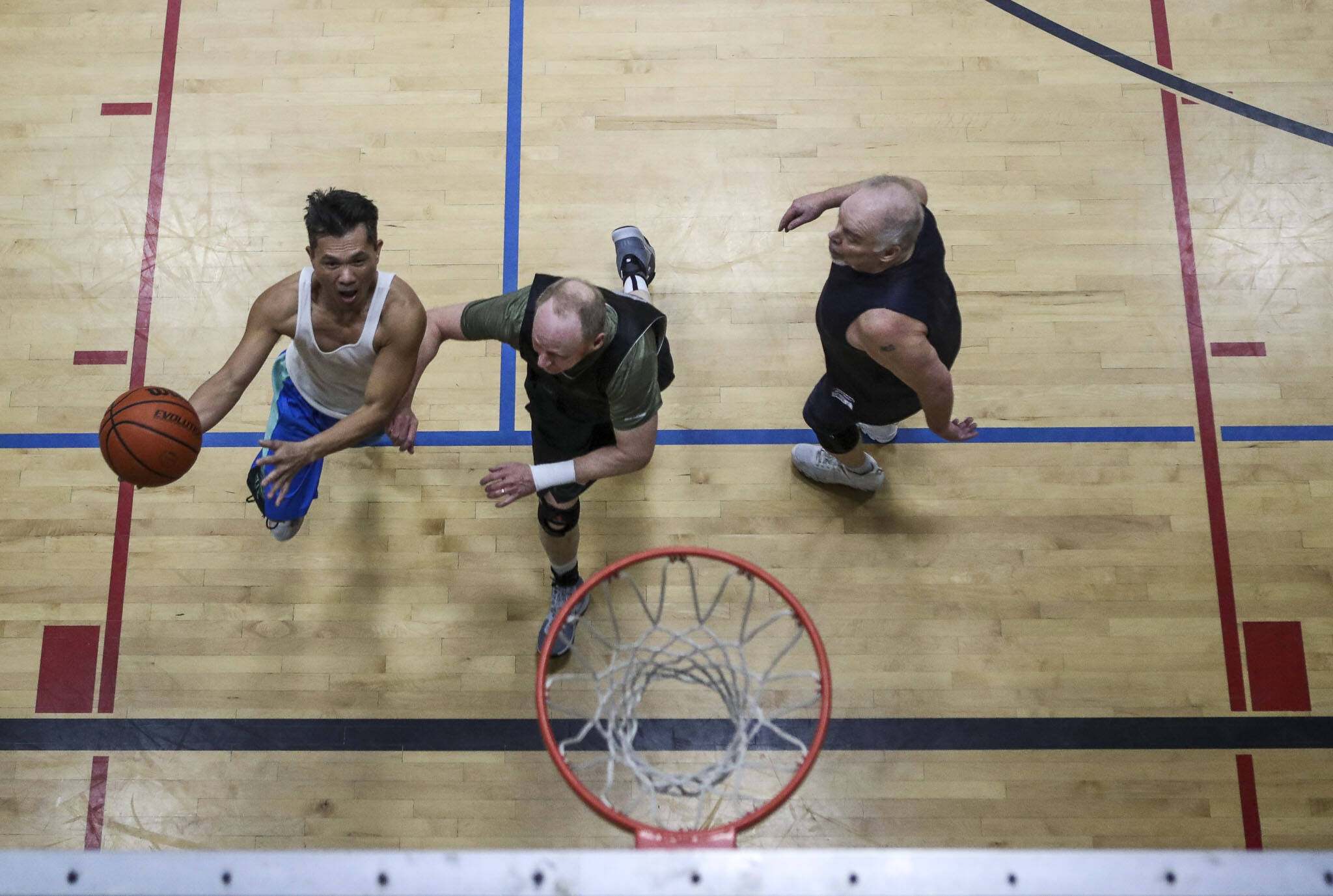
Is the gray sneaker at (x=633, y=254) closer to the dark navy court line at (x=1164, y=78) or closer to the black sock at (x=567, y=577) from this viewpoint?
the black sock at (x=567, y=577)

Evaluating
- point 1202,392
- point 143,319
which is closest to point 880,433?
point 1202,392

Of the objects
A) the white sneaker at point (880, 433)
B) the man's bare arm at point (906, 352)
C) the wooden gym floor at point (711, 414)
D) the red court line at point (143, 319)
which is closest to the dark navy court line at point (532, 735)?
the wooden gym floor at point (711, 414)

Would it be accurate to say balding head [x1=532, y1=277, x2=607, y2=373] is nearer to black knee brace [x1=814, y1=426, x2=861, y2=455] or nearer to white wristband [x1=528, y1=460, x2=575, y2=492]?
white wristband [x1=528, y1=460, x2=575, y2=492]

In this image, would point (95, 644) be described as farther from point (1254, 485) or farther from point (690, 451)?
point (1254, 485)

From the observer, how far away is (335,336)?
3.54 meters

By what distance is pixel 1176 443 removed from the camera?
4660 millimetres

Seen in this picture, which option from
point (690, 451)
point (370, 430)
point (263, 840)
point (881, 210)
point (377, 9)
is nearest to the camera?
point (881, 210)

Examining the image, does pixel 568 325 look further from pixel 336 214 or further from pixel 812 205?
pixel 812 205

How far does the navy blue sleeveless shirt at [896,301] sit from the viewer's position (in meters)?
3.42

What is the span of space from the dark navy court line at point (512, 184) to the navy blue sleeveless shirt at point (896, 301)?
1.66m

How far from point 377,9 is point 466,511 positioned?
2.89 metres

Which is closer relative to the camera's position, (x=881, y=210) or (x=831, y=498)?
(x=881, y=210)

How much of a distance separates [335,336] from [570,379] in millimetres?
934

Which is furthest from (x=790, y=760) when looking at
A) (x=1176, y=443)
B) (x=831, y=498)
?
(x=1176, y=443)
